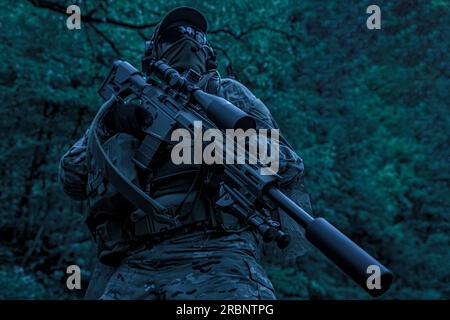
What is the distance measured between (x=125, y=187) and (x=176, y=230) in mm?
302

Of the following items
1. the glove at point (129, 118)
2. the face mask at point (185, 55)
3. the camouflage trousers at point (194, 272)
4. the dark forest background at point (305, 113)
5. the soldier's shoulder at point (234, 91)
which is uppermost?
the dark forest background at point (305, 113)

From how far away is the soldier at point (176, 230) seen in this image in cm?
262

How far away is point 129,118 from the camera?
2932mm

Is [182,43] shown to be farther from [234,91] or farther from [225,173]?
[225,173]

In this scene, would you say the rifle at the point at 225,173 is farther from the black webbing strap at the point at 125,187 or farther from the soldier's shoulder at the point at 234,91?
the soldier's shoulder at the point at 234,91

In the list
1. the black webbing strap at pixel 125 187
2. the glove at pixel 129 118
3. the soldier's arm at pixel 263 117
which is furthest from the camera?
the glove at pixel 129 118

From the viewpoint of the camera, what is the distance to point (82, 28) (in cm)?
869

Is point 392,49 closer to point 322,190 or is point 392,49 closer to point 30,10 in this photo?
point 322,190

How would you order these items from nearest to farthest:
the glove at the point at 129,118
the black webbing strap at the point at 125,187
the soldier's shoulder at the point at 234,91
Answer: the black webbing strap at the point at 125,187, the glove at the point at 129,118, the soldier's shoulder at the point at 234,91

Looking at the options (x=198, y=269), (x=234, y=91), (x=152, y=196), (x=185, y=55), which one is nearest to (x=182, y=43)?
A: (x=185, y=55)

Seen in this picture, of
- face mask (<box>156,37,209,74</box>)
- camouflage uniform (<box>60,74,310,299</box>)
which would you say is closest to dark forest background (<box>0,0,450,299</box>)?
face mask (<box>156,37,209,74</box>)

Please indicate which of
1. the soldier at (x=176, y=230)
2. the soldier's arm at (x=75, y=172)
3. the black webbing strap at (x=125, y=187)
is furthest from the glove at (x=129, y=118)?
the soldier's arm at (x=75, y=172)
